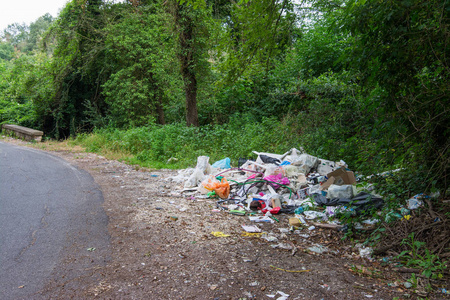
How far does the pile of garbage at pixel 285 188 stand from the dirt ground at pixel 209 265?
0.44 metres

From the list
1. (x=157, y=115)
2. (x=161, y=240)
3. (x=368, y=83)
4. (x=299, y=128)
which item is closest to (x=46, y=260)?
(x=161, y=240)

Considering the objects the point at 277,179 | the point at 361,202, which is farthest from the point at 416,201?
the point at 277,179

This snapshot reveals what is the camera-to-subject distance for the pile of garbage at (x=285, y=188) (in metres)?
5.24

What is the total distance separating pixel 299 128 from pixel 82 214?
23.1ft

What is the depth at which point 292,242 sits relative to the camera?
4.37 meters

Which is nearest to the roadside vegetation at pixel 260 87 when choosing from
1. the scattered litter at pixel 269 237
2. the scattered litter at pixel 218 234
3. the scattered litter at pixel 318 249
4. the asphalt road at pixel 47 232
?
the scattered litter at pixel 318 249

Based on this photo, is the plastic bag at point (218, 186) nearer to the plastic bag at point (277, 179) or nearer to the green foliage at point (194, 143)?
the plastic bag at point (277, 179)

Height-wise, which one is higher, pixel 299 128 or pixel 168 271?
pixel 299 128

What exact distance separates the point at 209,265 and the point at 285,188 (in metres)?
3.30

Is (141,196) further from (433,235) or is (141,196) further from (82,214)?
(433,235)

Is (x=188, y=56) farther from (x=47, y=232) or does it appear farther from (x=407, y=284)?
(x=407, y=284)

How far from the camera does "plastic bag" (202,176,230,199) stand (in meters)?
6.33

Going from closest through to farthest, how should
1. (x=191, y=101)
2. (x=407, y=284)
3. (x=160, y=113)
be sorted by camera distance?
(x=407, y=284) < (x=191, y=101) < (x=160, y=113)

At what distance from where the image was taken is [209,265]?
11.3 ft
